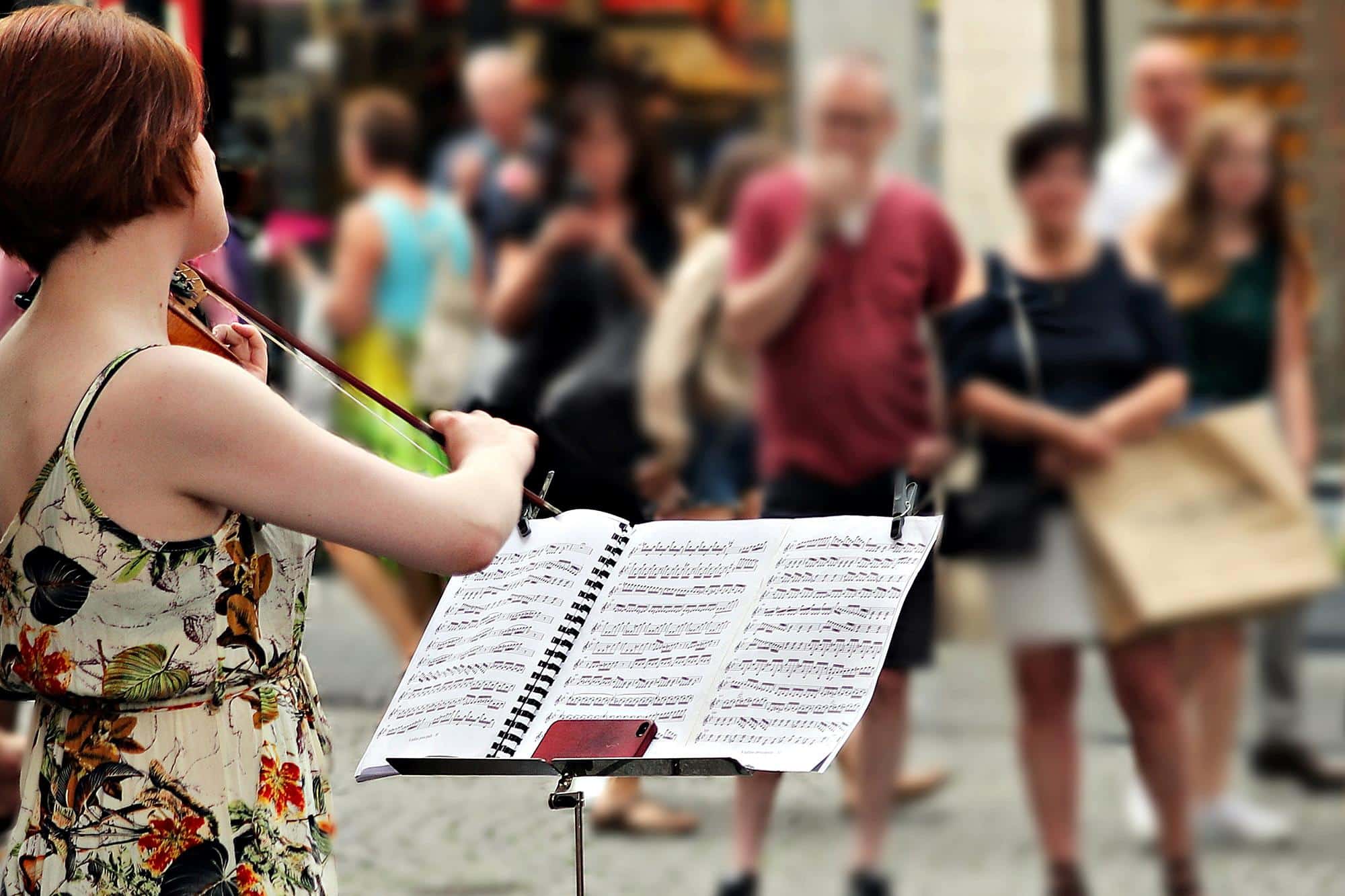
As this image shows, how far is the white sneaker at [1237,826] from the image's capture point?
395 centimetres

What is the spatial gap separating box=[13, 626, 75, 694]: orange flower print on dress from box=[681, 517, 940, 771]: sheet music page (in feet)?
1.51

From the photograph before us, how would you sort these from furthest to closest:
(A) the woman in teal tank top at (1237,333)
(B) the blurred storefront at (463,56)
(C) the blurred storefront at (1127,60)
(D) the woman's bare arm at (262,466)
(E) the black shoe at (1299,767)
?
(B) the blurred storefront at (463,56)
(C) the blurred storefront at (1127,60)
(E) the black shoe at (1299,767)
(A) the woman in teal tank top at (1237,333)
(D) the woman's bare arm at (262,466)

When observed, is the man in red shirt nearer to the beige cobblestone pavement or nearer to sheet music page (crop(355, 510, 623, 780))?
the beige cobblestone pavement

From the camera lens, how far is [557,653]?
1542mm

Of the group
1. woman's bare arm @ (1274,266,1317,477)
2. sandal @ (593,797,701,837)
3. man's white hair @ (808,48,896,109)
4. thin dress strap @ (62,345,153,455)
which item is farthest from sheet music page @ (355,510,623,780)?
woman's bare arm @ (1274,266,1317,477)

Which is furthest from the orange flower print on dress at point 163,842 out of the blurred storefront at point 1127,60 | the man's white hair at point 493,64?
the man's white hair at point 493,64

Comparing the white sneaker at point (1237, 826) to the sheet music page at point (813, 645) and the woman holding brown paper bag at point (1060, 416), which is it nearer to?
the woman holding brown paper bag at point (1060, 416)

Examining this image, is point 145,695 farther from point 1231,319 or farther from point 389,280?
point 389,280

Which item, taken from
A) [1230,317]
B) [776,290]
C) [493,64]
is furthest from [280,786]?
[493,64]

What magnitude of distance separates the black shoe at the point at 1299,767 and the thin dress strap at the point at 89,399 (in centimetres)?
340

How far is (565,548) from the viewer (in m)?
1.59

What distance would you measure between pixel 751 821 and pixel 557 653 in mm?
2142

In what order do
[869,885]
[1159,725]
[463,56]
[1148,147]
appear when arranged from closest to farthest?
[1159,725] → [869,885] → [1148,147] → [463,56]

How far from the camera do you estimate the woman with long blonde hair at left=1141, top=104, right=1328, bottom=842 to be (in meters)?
3.76
